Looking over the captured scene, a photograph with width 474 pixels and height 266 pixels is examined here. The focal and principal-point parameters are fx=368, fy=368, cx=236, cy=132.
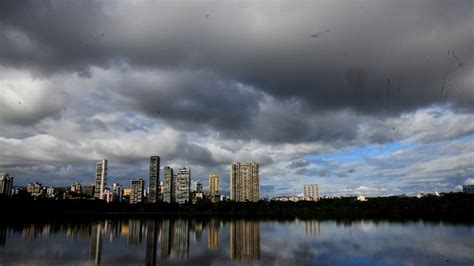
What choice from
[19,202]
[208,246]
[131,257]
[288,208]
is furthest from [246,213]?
[131,257]

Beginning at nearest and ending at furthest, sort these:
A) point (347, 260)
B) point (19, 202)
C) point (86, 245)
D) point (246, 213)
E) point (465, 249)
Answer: point (347, 260), point (465, 249), point (86, 245), point (19, 202), point (246, 213)

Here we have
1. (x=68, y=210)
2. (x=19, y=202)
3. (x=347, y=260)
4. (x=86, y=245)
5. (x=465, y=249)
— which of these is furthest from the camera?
(x=68, y=210)

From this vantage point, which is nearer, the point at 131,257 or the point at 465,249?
the point at 131,257

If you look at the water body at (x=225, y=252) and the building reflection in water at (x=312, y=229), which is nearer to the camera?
the water body at (x=225, y=252)

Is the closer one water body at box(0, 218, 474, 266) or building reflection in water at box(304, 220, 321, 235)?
water body at box(0, 218, 474, 266)

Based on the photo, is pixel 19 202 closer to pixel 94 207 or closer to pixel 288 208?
pixel 94 207

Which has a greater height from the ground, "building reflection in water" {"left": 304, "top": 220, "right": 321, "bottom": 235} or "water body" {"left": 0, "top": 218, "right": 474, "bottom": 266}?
"water body" {"left": 0, "top": 218, "right": 474, "bottom": 266}

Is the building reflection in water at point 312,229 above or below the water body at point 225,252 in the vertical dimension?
below

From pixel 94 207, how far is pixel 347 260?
170264 mm

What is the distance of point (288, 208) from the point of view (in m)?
193

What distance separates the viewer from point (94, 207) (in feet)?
613

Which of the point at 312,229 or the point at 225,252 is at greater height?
the point at 225,252

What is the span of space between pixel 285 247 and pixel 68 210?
5830 inches

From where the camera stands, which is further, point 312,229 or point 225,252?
point 312,229
